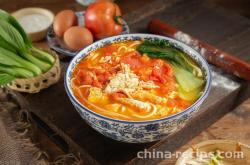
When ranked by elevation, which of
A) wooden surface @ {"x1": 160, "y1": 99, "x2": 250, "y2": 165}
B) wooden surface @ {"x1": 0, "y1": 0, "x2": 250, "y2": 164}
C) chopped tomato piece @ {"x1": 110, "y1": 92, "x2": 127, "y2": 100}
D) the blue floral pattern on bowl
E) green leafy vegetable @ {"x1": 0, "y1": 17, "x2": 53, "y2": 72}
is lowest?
wooden surface @ {"x1": 160, "y1": 99, "x2": 250, "y2": 165}

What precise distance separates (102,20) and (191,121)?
0.55 meters

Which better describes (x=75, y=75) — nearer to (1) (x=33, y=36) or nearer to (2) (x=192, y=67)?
(2) (x=192, y=67)

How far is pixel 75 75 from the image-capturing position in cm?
120

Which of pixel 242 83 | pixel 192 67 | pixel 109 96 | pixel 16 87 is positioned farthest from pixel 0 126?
pixel 242 83

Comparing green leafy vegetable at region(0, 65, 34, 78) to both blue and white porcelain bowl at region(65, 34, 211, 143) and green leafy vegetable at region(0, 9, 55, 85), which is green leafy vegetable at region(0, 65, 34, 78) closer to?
green leafy vegetable at region(0, 9, 55, 85)

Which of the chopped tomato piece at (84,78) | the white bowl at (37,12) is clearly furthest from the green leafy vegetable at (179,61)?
the white bowl at (37,12)

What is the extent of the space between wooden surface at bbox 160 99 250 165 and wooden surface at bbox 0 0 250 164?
0.06ft

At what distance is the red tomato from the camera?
1.52m

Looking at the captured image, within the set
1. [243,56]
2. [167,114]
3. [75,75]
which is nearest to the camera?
[167,114]

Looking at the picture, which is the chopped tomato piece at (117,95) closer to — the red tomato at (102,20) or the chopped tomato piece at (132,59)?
the chopped tomato piece at (132,59)

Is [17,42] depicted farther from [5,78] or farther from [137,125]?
[137,125]

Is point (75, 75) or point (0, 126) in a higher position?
point (75, 75)

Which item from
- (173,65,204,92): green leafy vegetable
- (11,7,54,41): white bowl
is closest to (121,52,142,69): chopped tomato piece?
(173,65,204,92): green leafy vegetable

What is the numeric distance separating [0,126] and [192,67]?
2.05 ft
